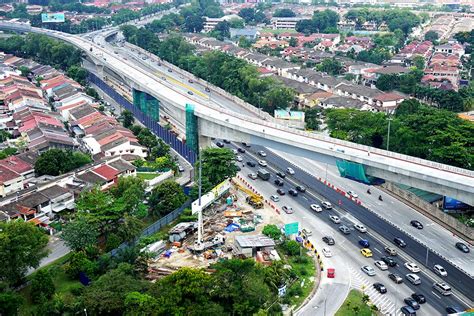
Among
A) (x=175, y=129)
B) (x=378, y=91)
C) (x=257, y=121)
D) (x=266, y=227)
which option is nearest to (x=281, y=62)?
(x=378, y=91)

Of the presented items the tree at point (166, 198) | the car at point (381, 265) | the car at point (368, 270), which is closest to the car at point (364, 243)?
the car at point (381, 265)

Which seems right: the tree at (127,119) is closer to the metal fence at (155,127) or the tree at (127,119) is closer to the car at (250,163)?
the metal fence at (155,127)

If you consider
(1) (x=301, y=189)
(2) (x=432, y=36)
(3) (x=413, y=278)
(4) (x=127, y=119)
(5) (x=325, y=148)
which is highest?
(5) (x=325, y=148)

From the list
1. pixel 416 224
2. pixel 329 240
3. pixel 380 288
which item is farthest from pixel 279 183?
pixel 380 288

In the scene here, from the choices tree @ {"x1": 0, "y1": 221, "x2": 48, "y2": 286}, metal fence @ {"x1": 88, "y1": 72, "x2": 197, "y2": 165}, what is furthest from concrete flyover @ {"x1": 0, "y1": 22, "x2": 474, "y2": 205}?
tree @ {"x1": 0, "y1": 221, "x2": 48, "y2": 286}

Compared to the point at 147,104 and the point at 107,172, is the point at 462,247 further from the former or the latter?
the point at 147,104

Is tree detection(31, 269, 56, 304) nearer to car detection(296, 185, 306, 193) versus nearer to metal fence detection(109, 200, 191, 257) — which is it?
metal fence detection(109, 200, 191, 257)
